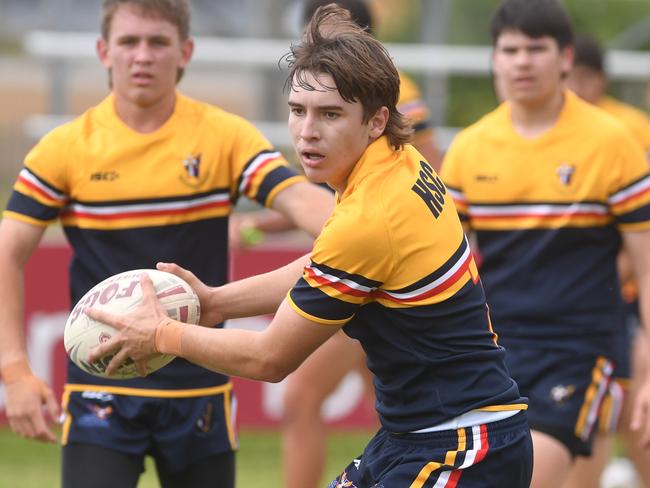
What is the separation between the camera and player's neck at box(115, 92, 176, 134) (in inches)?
213

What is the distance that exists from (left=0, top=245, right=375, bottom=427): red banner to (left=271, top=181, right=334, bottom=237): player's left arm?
4186mm

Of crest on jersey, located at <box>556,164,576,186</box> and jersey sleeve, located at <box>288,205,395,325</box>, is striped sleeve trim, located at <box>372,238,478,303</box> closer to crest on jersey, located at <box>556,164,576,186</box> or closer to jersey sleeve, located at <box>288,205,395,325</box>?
jersey sleeve, located at <box>288,205,395,325</box>

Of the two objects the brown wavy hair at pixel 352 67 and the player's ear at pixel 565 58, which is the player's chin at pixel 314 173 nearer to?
the brown wavy hair at pixel 352 67

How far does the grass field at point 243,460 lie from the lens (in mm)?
8633

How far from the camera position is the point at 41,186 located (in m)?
5.26

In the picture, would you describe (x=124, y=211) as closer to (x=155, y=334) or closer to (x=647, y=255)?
(x=155, y=334)

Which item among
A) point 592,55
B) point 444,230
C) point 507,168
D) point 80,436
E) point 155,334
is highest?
point 592,55

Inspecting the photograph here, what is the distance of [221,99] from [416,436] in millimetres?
8079

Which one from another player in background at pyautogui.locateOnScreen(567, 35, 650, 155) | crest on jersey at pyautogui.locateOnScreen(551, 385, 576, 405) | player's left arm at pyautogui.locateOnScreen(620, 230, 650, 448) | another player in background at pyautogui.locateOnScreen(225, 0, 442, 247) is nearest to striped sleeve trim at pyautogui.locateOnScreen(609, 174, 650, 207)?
player's left arm at pyautogui.locateOnScreen(620, 230, 650, 448)

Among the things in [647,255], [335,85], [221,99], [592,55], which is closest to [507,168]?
[647,255]

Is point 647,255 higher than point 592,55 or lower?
lower

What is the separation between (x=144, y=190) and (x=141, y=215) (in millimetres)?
98

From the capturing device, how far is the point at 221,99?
39.4ft

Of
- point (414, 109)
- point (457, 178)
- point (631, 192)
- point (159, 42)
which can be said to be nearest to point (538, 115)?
point (457, 178)
